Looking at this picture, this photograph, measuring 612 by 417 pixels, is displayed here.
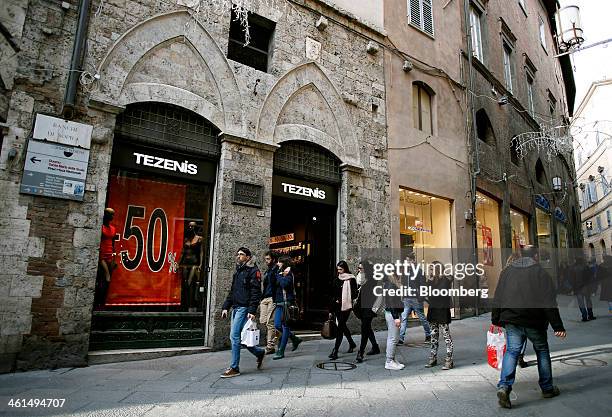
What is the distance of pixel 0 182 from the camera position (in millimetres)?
5793

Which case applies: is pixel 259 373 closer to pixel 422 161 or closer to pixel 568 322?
pixel 422 161

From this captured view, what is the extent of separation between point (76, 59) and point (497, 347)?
7533 mm

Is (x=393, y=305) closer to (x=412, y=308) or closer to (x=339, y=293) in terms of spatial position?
(x=339, y=293)

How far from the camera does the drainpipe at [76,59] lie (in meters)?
6.35

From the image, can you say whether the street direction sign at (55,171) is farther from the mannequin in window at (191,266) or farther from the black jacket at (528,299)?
the black jacket at (528,299)

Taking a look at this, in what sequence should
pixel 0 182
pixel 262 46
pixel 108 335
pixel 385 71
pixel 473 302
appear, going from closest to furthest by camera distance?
pixel 0 182, pixel 108 335, pixel 262 46, pixel 385 71, pixel 473 302

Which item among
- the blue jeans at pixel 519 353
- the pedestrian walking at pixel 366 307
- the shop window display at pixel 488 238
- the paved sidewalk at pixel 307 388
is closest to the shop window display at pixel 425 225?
the shop window display at pixel 488 238

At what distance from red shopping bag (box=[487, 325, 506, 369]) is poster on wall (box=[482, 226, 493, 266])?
927cm

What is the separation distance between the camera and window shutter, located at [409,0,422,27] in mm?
12625

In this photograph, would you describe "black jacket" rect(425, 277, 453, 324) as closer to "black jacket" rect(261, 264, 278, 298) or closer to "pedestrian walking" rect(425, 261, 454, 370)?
"pedestrian walking" rect(425, 261, 454, 370)

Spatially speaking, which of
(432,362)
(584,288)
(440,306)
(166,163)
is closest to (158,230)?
(166,163)

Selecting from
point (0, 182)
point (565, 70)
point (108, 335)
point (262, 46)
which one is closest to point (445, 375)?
point (108, 335)

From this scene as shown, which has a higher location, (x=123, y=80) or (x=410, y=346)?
(x=123, y=80)

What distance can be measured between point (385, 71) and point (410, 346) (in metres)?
7.48
